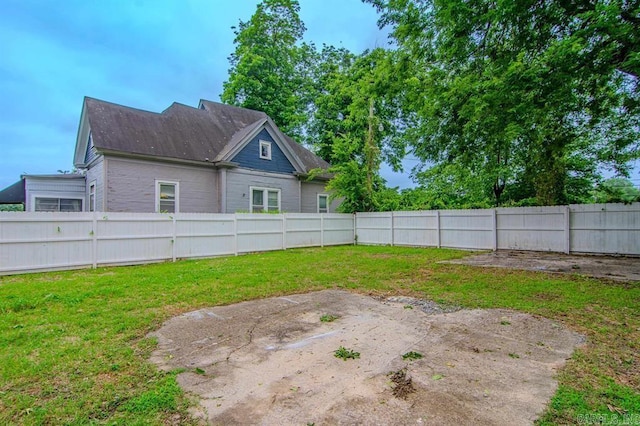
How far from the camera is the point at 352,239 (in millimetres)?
16656

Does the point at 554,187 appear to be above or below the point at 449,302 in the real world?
above

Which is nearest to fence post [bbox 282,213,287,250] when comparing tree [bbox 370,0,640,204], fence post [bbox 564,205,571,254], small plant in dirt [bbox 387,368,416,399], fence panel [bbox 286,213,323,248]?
→ fence panel [bbox 286,213,323,248]

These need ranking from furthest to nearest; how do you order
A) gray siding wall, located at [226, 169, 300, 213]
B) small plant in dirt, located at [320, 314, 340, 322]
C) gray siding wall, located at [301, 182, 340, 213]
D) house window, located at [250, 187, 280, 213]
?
1. gray siding wall, located at [301, 182, 340, 213]
2. house window, located at [250, 187, 280, 213]
3. gray siding wall, located at [226, 169, 300, 213]
4. small plant in dirt, located at [320, 314, 340, 322]

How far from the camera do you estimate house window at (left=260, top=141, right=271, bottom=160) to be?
1634cm

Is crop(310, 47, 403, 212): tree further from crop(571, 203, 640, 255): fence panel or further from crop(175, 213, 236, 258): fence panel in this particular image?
crop(571, 203, 640, 255): fence panel

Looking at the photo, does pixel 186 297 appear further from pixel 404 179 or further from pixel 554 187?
pixel 404 179

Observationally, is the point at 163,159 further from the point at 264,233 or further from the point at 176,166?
the point at 264,233

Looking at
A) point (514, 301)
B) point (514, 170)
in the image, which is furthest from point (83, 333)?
point (514, 170)

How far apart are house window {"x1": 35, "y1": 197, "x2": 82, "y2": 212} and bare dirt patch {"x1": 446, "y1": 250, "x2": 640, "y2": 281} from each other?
1614cm

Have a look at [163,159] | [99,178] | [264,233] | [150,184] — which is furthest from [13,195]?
[264,233]

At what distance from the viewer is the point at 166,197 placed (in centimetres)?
1370

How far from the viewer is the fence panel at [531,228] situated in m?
11.1

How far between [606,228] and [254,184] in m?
13.8

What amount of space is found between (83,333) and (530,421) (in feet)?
15.2
